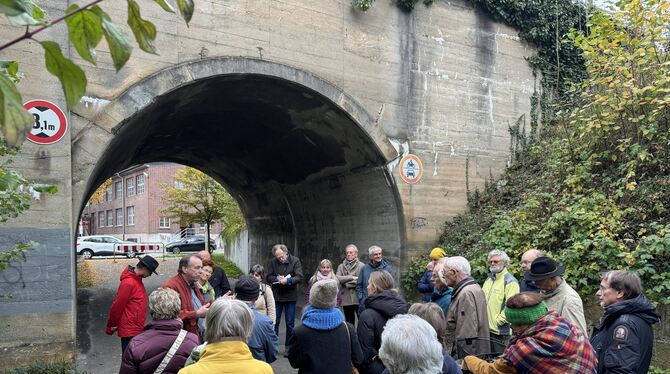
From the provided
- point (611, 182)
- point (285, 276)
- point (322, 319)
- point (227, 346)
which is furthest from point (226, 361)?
point (611, 182)

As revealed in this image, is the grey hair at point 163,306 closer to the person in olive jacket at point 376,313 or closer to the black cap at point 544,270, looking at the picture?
the person in olive jacket at point 376,313

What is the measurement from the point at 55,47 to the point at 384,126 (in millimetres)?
9167

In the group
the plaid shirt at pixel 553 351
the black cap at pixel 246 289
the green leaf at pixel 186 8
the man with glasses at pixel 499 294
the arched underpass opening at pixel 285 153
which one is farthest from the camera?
the arched underpass opening at pixel 285 153

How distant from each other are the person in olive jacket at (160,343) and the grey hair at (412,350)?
1.46 meters

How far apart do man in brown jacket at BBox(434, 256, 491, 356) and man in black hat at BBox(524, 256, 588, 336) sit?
1.93ft

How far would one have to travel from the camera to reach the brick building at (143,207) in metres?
47.6

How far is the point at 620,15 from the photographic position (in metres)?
8.47

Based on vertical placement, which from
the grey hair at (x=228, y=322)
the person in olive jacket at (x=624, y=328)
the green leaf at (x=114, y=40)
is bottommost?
the person in olive jacket at (x=624, y=328)

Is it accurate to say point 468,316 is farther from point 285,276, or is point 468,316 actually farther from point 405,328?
point 285,276

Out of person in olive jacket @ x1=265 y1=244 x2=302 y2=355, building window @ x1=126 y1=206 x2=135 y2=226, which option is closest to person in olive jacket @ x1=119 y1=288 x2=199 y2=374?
person in olive jacket @ x1=265 y1=244 x2=302 y2=355

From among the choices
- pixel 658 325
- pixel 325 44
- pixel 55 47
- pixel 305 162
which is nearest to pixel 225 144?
pixel 305 162

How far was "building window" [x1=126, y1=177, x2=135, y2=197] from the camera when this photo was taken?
5056 centimetres

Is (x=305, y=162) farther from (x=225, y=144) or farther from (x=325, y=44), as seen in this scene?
(x=325, y=44)

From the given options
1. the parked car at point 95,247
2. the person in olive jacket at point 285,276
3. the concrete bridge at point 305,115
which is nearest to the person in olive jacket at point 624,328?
the person in olive jacket at point 285,276
